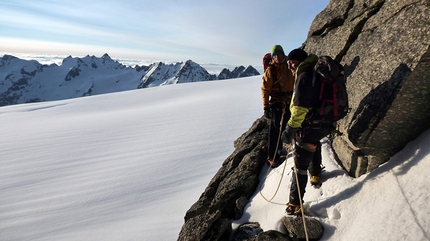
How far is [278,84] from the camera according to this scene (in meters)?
5.68

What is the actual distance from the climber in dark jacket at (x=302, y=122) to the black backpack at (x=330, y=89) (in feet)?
0.28

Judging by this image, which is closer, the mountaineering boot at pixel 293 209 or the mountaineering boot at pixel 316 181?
the mountaineering boot at pixel 293 209

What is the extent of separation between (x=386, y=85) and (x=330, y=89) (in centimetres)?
88

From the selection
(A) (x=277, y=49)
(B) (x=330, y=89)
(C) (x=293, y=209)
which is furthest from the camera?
(A) (x=277, y=49)

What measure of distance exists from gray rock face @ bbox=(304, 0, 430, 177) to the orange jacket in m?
1.24

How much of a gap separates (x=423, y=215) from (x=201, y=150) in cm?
956

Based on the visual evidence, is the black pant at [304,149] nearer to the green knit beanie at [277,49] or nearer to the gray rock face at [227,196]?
the gray rock face at [227,196]

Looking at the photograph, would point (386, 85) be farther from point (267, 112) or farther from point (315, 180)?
point (267, 112)

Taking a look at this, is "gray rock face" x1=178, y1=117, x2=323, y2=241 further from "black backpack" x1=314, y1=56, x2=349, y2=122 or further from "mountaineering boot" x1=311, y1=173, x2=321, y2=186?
"black backpack" x1=314, y1=56, x2=349, y2=122

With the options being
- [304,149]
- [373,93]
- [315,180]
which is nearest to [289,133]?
[304,149]

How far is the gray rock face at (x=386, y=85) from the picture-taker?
352cm

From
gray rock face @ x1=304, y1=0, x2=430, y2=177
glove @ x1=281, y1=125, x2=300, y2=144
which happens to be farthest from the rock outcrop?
glove @ x1=281, y1=125, x2=300, y2=144

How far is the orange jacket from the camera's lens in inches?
220


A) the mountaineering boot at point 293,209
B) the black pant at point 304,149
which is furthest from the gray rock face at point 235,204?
the black pant at point 304,149
